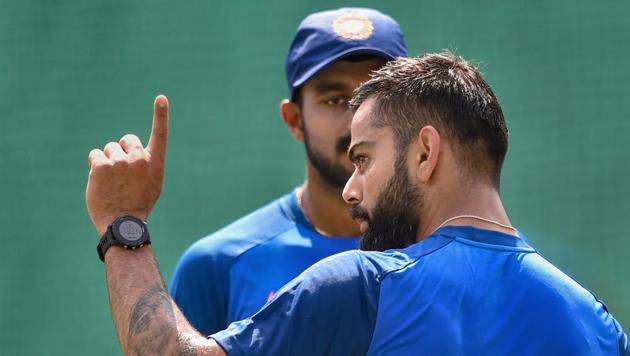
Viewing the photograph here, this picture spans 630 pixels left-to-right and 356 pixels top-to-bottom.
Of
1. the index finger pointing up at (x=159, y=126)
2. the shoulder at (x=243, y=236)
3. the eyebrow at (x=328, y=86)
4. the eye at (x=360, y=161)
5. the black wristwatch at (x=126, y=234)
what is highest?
the eyebrow at (x=328, y=86)

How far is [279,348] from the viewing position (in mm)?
1856

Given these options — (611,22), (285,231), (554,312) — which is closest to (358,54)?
(285,231)

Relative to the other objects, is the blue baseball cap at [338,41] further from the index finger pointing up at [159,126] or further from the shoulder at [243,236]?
the index finger pointing up at [159,126]

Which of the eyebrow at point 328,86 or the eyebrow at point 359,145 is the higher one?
the eyebrow at point 328,86

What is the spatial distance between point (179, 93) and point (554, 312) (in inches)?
105

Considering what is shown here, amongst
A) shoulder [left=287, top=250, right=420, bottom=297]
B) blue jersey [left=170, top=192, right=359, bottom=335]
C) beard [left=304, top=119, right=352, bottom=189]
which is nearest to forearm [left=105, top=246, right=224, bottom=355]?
shoulder [left=287, top=250, right=420, bottom=297]

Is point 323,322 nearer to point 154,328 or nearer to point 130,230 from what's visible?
point 154,328

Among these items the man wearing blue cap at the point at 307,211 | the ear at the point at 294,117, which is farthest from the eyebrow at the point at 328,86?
the ear at the point at 294,117

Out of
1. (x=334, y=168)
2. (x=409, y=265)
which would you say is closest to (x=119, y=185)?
(x=409, y=265)

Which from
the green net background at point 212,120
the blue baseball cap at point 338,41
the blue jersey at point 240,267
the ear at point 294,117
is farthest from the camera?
the green net background at point 212,120

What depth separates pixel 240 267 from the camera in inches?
120

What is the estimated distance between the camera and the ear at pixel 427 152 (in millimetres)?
2039

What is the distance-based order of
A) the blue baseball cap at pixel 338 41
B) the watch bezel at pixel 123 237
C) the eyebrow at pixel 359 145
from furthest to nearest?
the blue baseball cap at pixel 338 41 < the eyebrow at pixel 359 145 < the watch bezel at pixel 123 237

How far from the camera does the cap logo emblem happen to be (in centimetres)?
315
